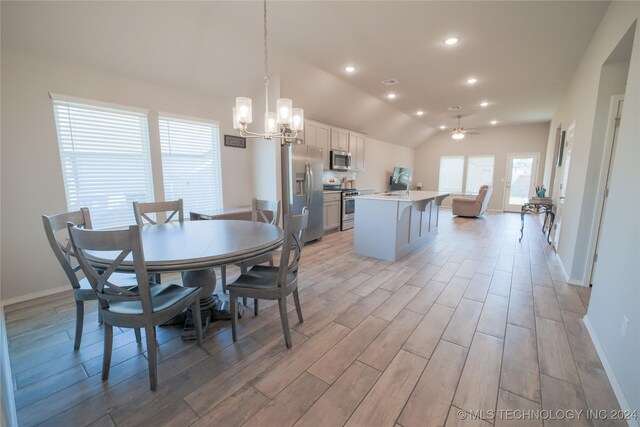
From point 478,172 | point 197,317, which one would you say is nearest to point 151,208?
point 197,317

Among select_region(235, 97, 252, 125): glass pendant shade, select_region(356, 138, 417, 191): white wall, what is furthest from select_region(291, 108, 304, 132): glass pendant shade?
select_region(356, 138, 417, 191): white wall

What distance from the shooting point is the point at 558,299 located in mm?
2676

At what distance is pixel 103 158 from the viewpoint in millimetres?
3096

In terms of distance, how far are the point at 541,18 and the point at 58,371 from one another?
17.5 feet

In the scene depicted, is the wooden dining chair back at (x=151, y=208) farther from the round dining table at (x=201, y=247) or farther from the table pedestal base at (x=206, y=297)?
the table pedestal base at (x=206, y=297)

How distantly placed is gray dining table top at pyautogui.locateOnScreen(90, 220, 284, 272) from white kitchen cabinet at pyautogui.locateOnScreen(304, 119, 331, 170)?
10.9ft

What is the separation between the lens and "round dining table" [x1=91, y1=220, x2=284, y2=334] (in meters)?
1.53

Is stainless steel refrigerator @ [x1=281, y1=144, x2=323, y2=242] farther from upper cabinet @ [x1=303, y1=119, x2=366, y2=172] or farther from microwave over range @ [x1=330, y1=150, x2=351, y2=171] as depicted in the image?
microwave over range @ [x1=330, y1=150, x2=351, y2=171]

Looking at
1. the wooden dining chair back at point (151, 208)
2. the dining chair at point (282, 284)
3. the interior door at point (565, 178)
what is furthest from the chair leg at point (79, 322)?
the interior door at point (565, 178)

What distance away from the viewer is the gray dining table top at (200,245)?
1.53 m

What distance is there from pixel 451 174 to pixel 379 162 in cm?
358

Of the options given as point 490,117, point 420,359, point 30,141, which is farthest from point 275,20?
point 490,117

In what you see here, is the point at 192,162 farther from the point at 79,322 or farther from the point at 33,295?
the point at 79,322

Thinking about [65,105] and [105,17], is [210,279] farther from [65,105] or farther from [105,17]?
[105,17]
